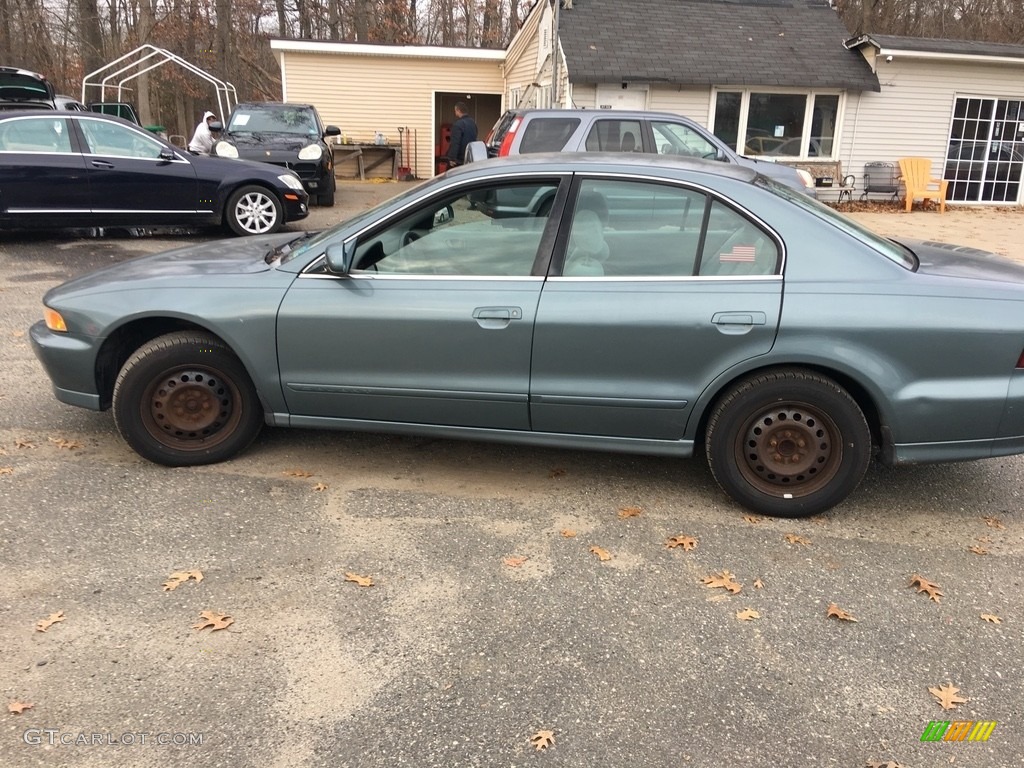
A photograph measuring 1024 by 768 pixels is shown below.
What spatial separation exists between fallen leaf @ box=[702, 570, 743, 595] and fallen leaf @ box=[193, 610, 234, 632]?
185cm

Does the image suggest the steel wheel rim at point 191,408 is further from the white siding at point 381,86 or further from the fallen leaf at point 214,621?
the white siding at point 381,86

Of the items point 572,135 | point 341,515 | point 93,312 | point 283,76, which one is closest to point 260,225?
point 572,135

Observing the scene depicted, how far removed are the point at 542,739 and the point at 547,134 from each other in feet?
27.7

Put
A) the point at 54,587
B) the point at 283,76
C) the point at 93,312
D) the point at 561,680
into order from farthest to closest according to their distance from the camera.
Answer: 1. the point at 283,76
2. the point at 93,312
3. the point at 54,587
4. the point at 561,680

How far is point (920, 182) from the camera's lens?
17000 millimetres

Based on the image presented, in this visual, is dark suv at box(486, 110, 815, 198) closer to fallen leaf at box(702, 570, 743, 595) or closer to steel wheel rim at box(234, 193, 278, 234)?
steel wheel rim at box(234, 193, 278, 234)

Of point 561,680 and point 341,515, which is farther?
point 341,515

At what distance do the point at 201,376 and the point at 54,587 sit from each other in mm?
1226

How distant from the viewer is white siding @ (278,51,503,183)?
802 inches

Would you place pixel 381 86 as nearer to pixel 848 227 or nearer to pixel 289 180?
pixel 289 180

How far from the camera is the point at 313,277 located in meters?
3.79

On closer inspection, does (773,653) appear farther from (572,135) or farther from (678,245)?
(572,135)

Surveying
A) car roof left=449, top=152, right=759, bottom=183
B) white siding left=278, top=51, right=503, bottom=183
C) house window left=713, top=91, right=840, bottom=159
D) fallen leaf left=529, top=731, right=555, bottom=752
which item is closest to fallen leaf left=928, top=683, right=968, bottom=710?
fallen leaf left=529, top=731, right=555, bottom=752

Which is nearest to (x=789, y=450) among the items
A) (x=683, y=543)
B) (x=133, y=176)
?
(x=683, y=543)
